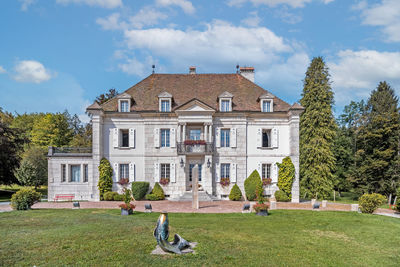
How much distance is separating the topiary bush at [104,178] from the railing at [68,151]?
5.55ft

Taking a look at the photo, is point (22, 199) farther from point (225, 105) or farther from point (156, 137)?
point (225, 105)

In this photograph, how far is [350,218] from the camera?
15.9 m

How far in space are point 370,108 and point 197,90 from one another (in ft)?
66.8

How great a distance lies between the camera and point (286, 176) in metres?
24.8

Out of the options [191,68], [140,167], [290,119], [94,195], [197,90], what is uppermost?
[191,68]

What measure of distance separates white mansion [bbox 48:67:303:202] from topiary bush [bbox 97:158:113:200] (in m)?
0.44

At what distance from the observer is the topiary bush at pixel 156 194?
79.8 feet

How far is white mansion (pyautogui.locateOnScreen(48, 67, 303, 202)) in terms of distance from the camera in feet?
80.8

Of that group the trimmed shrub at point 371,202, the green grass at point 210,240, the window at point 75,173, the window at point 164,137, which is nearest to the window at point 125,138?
the window at point 164,137

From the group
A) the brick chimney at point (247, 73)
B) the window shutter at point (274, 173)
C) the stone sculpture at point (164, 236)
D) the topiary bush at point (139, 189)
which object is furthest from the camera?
the brick chimney at point (247, 73)

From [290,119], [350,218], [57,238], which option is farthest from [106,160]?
[350,218]

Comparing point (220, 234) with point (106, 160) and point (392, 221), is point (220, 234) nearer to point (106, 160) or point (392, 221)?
A: point (392, 221)

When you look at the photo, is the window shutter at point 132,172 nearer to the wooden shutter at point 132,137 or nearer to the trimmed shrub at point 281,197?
the wooden shutter at point 132,137

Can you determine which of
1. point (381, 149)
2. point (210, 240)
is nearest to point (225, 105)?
point (210, 240)
